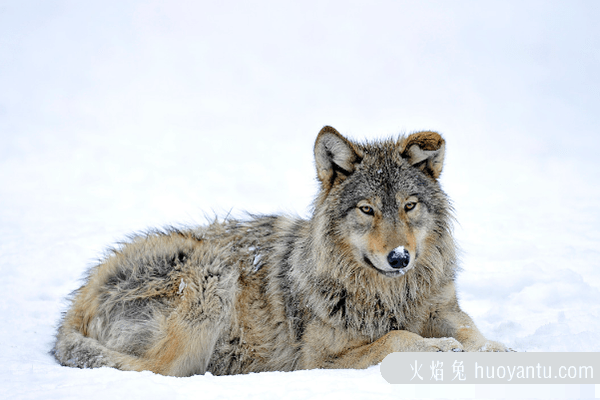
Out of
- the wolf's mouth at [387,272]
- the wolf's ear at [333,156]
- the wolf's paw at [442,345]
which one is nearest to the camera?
the wolf's paw at [442,345]

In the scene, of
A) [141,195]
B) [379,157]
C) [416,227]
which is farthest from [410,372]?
[141,195]

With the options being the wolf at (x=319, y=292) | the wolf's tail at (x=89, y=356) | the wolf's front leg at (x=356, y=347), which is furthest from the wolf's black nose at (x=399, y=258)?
the wolf's tail at (x=89, y=356)

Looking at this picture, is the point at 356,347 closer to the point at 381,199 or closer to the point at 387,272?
the point at 387,272

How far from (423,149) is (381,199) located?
25.7 inches

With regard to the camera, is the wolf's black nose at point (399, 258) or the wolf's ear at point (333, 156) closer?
the wolf's black nose at point (399, 258)

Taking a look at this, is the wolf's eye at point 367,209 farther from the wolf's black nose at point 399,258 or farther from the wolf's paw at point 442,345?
the wolf's paw at point 442,345

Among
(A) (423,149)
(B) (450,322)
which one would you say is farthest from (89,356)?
(A) (423,149)

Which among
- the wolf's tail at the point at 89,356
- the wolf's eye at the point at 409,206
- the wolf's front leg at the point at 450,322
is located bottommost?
the wolf's tail at the point at 89,356

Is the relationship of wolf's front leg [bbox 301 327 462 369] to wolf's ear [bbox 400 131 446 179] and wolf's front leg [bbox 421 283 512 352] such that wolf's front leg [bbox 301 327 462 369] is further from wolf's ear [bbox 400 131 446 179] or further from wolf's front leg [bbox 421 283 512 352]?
wolf's ear [bbox 400 131 446 179]

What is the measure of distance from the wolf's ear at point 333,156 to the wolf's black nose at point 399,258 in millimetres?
908

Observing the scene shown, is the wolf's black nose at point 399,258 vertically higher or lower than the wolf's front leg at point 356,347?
higher

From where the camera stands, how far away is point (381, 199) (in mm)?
3846

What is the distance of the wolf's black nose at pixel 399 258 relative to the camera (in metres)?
3.57

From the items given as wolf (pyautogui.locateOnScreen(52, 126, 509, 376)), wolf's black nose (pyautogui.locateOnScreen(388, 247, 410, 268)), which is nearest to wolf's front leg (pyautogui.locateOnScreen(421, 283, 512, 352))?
wolf (pyautogui.locateOnScreen(52, 126, 509, 376))
